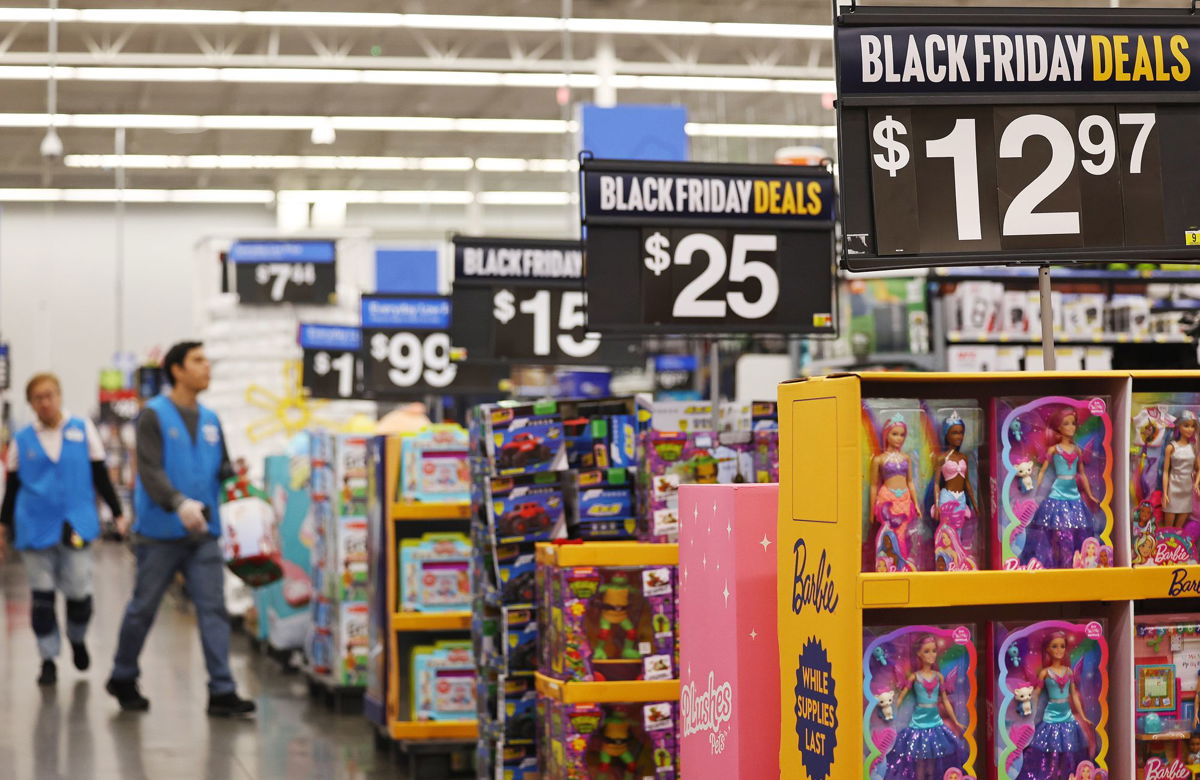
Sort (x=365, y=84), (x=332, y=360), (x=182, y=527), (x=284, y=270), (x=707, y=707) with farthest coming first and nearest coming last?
(x=365, y=84) → (x=284, y=270) → (x=332, y=360) → (x=182, y=527) → (x=707, y=707)

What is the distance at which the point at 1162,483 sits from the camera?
3135mm

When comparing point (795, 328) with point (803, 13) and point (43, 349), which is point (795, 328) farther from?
point (43, 349)

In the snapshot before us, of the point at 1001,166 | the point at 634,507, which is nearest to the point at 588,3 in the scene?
the point at 634,507

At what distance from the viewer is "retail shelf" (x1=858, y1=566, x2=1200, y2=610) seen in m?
2.88

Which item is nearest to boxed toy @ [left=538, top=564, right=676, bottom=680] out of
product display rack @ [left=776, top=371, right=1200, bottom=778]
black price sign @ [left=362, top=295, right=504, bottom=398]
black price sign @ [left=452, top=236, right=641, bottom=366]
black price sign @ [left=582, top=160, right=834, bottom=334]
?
black price sign @ [left=582, top=160, right=834, bottom=334]

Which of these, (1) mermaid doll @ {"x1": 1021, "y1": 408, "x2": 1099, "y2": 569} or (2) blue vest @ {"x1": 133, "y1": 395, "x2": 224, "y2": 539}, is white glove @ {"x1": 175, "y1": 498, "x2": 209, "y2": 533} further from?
(1) mermaid doll @ {"x1": 1021, "y1": 408, "x2": 1099, "y2": 569}

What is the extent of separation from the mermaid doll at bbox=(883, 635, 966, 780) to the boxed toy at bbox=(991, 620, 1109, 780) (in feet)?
0.34

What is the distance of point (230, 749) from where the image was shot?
22.8 feet

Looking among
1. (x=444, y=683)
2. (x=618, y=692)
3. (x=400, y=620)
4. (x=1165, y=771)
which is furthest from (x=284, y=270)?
(x=1165, y=771)

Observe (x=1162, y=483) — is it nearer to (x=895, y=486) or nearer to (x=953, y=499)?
(x=953, y=499)

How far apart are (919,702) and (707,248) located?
265 centimetres

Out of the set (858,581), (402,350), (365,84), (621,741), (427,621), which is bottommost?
(621,741)

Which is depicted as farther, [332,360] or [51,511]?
[332,360]

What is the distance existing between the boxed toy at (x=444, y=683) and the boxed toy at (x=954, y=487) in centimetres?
367
